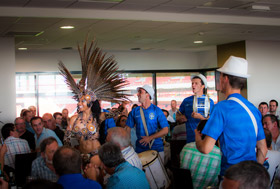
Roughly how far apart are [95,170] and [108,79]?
1.79 meters

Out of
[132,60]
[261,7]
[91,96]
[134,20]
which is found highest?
[261,7]

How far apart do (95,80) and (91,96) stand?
0.23 metres

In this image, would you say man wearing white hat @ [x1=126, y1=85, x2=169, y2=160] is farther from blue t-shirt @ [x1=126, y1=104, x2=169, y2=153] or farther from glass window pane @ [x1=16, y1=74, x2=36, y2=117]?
glass window pane @ [x1=16, y1=74, x2=36, y2=117]

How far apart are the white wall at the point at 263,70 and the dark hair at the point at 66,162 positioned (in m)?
8.18

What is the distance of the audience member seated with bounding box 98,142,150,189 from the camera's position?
2.71 m

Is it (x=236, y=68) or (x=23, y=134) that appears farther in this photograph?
(x=23, y=134)

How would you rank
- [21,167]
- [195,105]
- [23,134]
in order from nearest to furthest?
[21,167] → [195,105] → [23,134]

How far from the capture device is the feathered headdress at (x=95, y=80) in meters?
4.71

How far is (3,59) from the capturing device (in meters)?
7.52

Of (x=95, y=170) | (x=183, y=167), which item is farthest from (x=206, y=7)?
(x=95, y=170)

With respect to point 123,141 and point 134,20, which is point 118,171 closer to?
point 123,141

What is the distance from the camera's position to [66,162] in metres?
2.69

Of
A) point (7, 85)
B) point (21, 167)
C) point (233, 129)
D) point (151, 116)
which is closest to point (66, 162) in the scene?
point (233, 129)

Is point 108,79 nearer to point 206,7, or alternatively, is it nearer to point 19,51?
point 206,7
